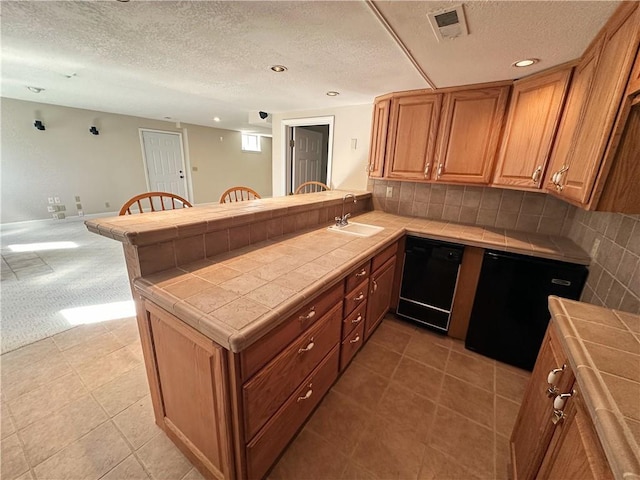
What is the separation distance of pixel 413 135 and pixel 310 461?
250 cm

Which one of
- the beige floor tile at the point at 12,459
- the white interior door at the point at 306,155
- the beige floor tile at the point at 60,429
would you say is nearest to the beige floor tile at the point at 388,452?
the beige floor tile at the point at 60,429

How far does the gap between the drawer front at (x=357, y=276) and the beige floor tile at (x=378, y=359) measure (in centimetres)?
70

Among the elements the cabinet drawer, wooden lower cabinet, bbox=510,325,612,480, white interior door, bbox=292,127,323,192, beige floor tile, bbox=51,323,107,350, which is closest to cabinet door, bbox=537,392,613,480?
wooden lower cabinet, bbox=510,325,612,480

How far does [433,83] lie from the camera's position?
6.91 ft

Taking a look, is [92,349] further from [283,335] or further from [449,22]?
[449,22]

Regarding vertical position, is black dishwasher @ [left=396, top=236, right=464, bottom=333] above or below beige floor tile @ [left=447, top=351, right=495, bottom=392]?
above

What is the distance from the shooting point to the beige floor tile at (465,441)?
1.32 metres

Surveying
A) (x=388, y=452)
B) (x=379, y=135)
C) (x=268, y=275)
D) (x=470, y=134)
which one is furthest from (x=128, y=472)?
(x=470, y=134)

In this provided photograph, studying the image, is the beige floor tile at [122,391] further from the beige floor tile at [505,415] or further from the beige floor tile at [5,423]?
the beige floor tile at [505,415]

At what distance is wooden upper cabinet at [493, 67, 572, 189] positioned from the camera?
5.62 ft

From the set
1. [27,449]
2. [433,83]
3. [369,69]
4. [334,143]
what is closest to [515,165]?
[433,83]

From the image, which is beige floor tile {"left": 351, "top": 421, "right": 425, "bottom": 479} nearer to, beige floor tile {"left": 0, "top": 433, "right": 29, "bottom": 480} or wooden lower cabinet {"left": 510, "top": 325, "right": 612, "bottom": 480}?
wooden lower cabinet {"left": 510, "top": 325, "right": 612, "bottom": 480}

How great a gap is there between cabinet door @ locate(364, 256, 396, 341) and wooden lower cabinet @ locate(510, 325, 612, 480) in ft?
3.25

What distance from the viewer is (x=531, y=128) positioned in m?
1.87
